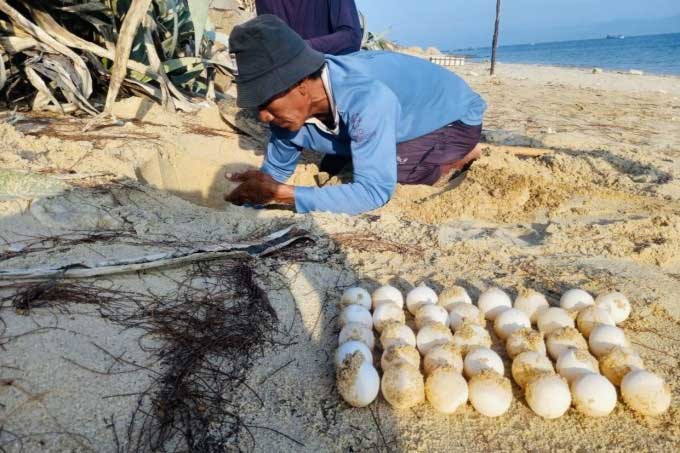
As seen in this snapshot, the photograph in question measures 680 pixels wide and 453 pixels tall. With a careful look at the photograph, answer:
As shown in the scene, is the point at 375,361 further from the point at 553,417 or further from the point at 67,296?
the point at 67,296

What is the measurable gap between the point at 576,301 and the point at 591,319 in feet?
0.37

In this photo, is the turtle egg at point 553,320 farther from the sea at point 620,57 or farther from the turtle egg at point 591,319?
the sea at point 620,57

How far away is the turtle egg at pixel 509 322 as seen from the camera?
1.81m

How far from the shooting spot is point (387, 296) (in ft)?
6.36

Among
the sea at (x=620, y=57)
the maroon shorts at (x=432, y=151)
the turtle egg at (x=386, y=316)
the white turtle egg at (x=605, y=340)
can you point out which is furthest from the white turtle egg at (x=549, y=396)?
the sea at (x=620, y=57)

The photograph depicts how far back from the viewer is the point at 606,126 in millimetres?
5793

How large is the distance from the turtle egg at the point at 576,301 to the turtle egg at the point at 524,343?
0.92 feet

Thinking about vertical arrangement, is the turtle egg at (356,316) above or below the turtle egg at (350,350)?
below

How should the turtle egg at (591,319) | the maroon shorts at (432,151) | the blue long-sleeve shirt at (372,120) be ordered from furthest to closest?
1. the maroon shorts at (432,151)
2. the blue long-sleeve shirt at (372,120)
3. the turtle egg at (591,319)

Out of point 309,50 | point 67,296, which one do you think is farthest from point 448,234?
point 67,296

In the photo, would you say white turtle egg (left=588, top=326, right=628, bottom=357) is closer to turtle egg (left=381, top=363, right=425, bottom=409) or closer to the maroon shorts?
turtle egg (left=381, top=363, right=425, bottom=409)

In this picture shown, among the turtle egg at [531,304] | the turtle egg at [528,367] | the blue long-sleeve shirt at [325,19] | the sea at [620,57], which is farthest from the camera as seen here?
the sea at [620,57]

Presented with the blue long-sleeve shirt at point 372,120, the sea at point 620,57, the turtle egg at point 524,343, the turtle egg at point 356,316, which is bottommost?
the sea at point 620,57

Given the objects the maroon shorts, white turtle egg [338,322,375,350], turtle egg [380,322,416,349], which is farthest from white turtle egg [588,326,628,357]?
the maroon shorts
